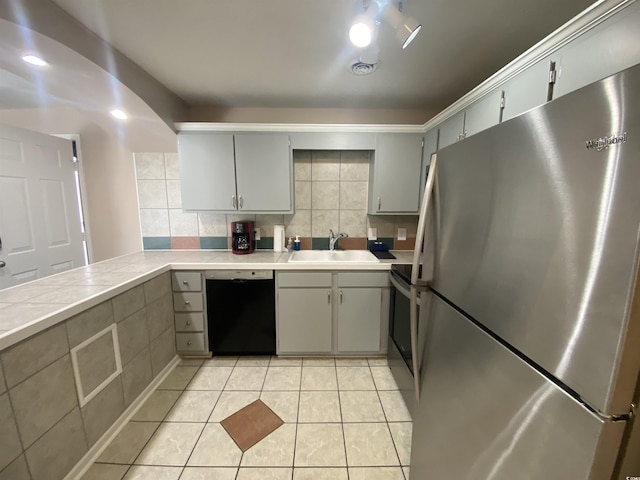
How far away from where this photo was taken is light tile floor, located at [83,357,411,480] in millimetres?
1357

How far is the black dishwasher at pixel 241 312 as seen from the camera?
7.12ft

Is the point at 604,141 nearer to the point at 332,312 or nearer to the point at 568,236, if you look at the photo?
the point at 568,236

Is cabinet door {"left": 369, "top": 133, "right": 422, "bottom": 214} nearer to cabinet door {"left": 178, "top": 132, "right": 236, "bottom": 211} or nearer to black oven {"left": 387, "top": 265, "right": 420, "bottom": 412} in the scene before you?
black oven {"left": 387, "top": 265, "right": 420, "bottom": 412}

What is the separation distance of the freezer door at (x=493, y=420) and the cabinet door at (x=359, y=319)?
1.13 m

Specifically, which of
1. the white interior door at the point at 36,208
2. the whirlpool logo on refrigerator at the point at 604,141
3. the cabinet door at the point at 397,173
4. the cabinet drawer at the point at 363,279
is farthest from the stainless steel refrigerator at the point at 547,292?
the white interior door at the point at 36,208

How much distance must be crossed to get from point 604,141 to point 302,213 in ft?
7.60

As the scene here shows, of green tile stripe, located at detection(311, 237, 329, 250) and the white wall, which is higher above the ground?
the white wall

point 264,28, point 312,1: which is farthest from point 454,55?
point 264,28

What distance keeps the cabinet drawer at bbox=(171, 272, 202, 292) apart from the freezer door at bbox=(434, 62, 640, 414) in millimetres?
2076

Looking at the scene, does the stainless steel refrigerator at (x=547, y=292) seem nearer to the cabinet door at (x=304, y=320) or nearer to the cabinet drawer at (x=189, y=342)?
the cabinet door at (x=304, y=320)

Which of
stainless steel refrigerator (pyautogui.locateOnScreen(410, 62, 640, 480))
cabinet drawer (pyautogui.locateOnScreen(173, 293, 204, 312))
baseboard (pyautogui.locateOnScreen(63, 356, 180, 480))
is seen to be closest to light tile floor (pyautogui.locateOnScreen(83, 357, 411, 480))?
baseboard (pyautogui.locateOnScreen(63, 356, 180, 480))

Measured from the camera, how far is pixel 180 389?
193 centimetres

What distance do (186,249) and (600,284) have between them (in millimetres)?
2926

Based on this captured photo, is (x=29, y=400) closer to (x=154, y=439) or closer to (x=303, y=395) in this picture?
(x=154, y=439)
